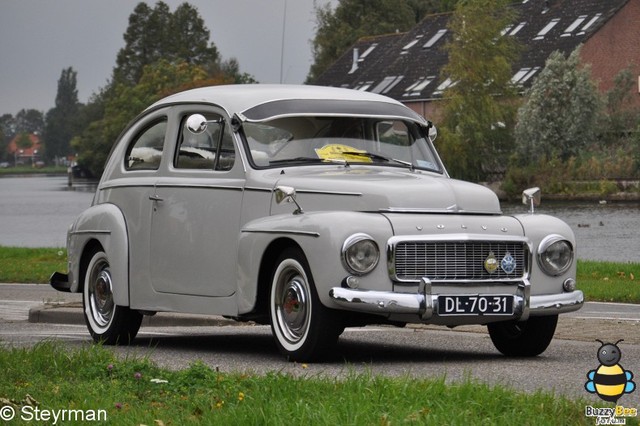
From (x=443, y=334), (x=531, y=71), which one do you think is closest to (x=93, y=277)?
(x=443, y=334)

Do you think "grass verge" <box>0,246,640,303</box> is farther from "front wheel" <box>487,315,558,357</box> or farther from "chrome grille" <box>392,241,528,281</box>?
"chrome grille" <box>392,241,528,281</box>

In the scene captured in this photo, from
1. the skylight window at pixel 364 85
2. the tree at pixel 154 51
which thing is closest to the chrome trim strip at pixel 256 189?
the skylight window at pixel 364 85

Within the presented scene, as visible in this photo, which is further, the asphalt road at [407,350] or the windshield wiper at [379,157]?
the windshield wiper at [379,157]

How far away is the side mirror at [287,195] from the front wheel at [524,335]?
1.69 m

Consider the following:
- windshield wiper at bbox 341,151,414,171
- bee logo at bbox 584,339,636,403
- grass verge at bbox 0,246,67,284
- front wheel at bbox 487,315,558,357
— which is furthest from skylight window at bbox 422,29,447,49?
bee logo at bbox 584,339,636,403

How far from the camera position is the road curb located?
13.7 m

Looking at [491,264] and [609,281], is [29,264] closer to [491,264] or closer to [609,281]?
[609,281]

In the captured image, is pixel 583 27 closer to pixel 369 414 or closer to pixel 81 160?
pixel 81 160

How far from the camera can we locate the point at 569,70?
7725 centimetres

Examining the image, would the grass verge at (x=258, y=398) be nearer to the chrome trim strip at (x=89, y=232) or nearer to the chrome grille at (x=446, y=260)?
the chrome grille at (x=446, y=260)

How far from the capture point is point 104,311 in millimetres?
11828

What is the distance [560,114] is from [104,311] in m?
67.1

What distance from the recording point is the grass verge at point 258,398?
6250mm

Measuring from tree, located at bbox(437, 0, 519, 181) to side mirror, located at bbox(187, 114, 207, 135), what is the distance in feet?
218
